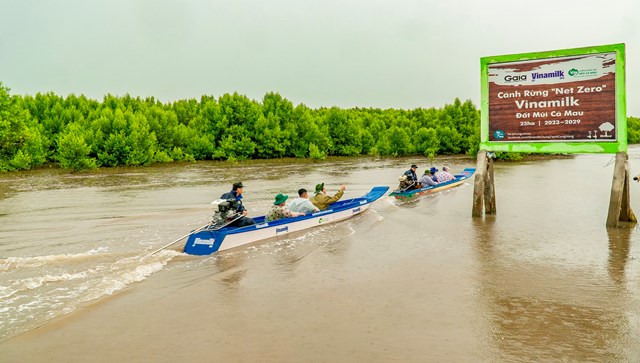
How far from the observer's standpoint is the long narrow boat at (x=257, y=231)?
39.6 ft

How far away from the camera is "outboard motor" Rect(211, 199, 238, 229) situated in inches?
503

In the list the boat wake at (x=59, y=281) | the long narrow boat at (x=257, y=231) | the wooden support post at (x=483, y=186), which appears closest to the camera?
the boat wake at (x=59, y=281)

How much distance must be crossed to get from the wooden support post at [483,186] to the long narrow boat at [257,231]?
172 inches

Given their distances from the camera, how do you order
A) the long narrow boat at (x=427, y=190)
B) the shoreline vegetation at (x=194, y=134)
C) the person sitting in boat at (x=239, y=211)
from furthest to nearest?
the shoreline vegetation at (x=194, y=134) → the long narrow boat at (x=427, y=190) → the person sitting in boat at (x=239, y=211)

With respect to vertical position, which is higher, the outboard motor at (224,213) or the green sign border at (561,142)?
the green sign border at (561,142)

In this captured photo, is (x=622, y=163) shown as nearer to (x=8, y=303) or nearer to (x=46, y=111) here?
(x=8, y=303)

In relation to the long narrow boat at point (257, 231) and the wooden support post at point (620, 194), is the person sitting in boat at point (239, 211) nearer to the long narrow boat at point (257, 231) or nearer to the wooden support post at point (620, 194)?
the long narrow boat at point (257, 231)

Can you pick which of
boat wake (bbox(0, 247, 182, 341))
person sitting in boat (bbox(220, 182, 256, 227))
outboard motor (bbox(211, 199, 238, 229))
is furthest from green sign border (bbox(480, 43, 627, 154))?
boat wake (bbox(0, 247, 182, 341))

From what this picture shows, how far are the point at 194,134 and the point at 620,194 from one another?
56052 mm

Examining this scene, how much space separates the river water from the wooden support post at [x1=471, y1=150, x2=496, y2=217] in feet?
1.76

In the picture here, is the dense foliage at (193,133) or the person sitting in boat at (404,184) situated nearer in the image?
the person sitting in boat at (404,184)

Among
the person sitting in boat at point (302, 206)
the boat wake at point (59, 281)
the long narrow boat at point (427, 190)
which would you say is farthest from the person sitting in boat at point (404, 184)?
the boat wake at point (59, 281)

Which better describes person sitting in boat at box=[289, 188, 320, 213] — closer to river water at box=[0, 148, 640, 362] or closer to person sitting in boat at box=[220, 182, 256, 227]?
river water at box=[0, 148, 640, 362]

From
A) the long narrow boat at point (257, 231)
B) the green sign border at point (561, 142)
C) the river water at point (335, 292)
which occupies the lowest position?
the river water at point (335, 292)
